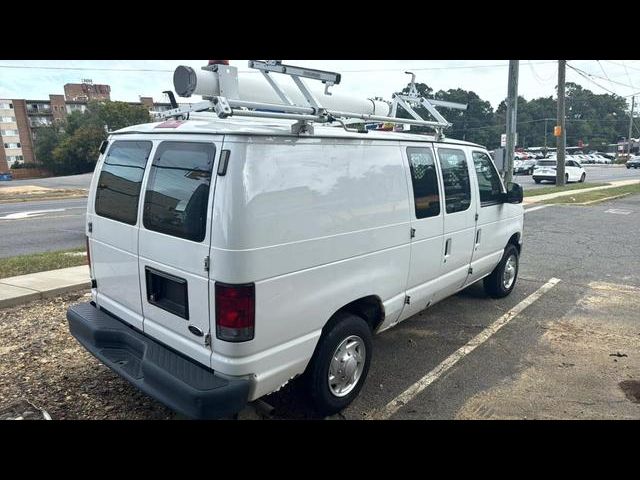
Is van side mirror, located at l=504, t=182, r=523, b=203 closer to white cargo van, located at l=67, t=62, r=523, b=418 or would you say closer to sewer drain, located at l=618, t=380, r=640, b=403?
white cargo van, located at l=67, t=62, r=523, b=418

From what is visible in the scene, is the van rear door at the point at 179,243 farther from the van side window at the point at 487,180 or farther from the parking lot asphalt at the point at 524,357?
the van side window at the point at 487,180

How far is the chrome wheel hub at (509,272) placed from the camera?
580 cm

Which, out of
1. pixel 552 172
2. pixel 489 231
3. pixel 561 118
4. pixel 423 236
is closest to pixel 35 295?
pixel 423 236

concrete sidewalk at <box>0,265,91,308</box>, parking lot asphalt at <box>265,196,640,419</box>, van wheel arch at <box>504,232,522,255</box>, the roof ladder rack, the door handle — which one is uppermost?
the roof ladder rack

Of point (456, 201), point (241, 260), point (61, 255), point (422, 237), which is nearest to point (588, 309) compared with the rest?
point (456, 201)

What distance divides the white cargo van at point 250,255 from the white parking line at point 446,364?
10.6 inches

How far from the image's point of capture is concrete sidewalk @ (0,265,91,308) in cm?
541

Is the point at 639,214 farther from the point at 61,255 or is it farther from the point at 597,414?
the point at 61,255

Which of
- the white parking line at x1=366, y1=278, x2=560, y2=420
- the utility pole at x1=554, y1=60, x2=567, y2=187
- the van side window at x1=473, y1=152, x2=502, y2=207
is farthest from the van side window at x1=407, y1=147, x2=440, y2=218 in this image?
the utility pole at x1=554, y1=60, x2=567, y2=187

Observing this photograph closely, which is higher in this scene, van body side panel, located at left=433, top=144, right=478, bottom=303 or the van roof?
the van roof

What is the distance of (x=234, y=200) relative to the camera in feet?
8.18

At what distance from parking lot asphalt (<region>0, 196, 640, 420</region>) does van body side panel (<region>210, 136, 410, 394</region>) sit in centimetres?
74

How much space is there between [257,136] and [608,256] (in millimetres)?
8049

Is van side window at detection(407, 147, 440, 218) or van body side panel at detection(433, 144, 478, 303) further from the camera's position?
van body side panel at detection(433, 144, 478, 303)
